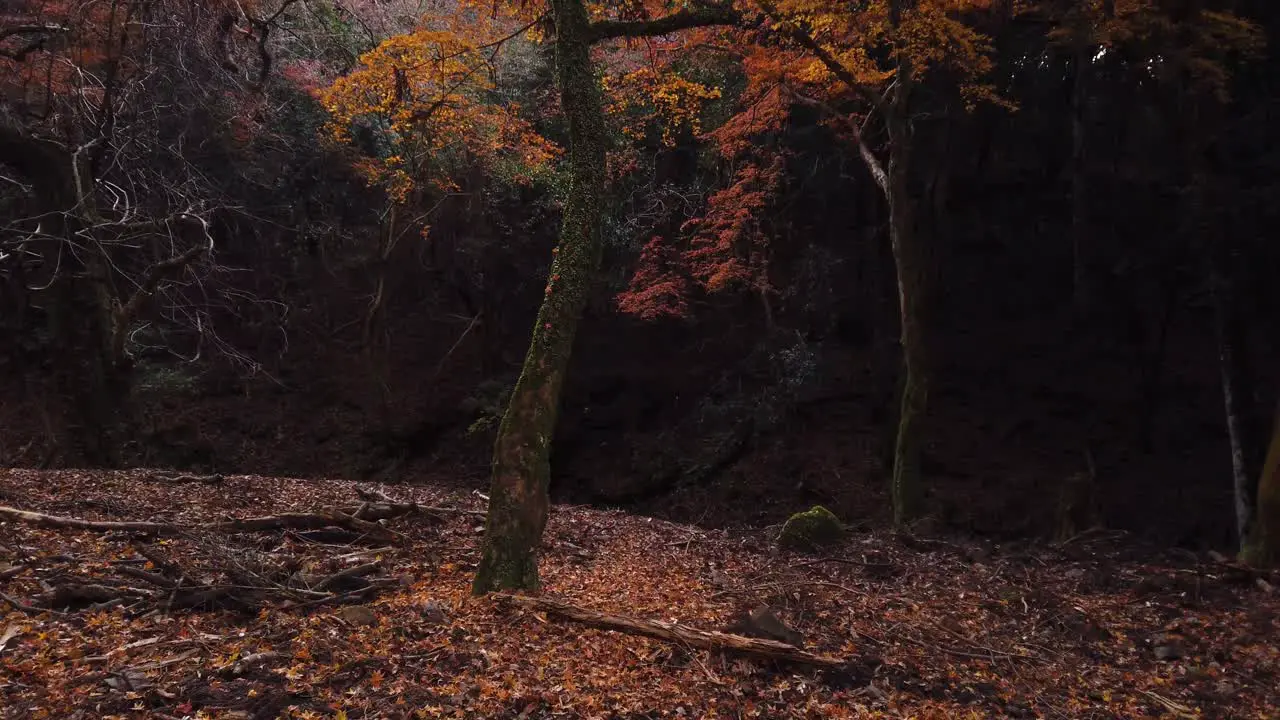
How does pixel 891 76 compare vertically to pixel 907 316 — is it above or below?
above

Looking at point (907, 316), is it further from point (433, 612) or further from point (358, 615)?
point (358, 615)

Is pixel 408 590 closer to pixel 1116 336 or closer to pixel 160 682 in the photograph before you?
pixel 160 682

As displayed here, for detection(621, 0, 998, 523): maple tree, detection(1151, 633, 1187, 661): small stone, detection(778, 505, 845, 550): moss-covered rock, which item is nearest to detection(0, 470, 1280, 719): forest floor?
detection(1151, 633, 1187, 661): small stone

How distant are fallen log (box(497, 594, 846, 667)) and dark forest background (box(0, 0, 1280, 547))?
9661 millimetres

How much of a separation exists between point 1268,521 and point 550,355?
7643 mm

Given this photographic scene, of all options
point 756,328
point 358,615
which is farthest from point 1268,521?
point 756,328

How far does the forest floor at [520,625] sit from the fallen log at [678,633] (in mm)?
72

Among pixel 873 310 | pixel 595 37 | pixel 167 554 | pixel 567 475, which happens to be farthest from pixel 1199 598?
pixel 567 475

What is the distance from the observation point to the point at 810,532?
29.8 feet

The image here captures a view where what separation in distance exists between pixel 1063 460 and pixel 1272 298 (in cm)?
468

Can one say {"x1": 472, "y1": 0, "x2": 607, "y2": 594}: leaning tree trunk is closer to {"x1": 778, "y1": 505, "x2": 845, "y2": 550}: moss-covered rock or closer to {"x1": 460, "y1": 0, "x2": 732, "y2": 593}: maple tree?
{"x1": 460, "y1": 0, "x2": 732, "y2": 593}: maple tree

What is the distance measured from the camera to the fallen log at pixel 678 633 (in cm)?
501

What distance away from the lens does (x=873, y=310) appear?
59.5ft

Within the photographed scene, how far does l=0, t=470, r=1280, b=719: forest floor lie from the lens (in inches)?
165
